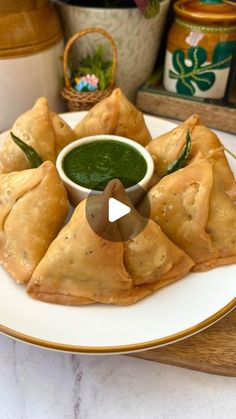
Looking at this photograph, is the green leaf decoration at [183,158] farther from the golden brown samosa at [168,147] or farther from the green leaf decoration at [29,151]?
the green leaf decoration at [29,151]

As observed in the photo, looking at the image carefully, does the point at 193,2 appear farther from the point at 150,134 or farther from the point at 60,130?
the point at 60,130

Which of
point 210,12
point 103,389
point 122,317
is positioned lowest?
point 103,389

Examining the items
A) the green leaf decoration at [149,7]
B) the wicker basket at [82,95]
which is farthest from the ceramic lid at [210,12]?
the wicker basket at [82,95]

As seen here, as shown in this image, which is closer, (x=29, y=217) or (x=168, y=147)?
(x=29, y=217)

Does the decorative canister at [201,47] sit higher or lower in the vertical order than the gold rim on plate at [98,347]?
higher

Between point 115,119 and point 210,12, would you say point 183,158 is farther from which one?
point 210,12

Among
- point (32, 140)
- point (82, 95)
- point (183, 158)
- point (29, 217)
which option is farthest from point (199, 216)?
point (82, 95)

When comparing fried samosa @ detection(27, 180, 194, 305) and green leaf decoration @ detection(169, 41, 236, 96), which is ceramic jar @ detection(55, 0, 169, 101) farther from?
fried samosa @ detection(27, 180, 194, 305)
